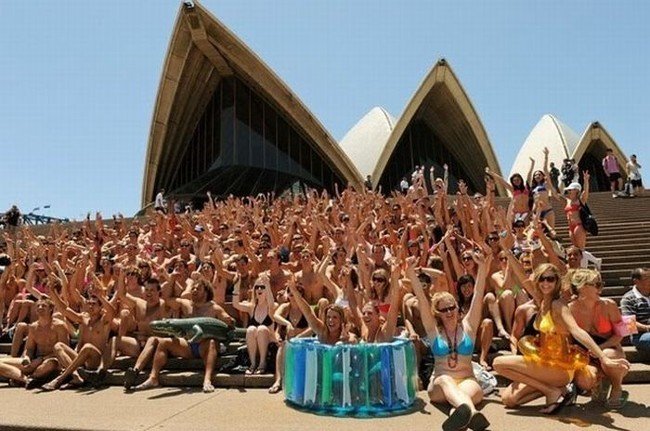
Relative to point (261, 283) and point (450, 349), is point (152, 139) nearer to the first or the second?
point (261, 283)

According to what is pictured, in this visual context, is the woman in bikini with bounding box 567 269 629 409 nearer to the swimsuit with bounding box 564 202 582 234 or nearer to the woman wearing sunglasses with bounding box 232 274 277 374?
the woman wearing sunglasses with bounding box 232 274 277 374

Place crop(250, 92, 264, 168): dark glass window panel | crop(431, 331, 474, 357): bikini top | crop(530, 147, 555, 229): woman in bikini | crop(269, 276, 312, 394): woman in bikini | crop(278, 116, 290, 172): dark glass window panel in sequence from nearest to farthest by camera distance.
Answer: crop(431, 331, 474, 357): bikini top < crop(269, 276, 312, 394): woman in bikini < crop(530, 147, 555, 229): woman in bikini < crop(278, 116, 290, 172): dark glass window panel < crop(250, 92, 264, 168): dark glass window panel

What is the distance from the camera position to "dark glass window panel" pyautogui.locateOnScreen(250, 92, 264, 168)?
29.4 metres

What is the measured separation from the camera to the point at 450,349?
3.98 meters

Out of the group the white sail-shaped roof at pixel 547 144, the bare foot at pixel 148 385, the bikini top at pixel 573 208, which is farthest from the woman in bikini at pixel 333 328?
the white sail-shaped roof at pixel 547 144

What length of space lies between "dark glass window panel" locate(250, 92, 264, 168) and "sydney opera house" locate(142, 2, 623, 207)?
0.05 meters

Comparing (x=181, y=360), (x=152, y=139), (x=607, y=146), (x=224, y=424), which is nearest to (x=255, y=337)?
(x=181, y=360)

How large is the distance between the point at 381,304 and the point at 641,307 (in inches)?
85.4

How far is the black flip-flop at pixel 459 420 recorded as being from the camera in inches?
130

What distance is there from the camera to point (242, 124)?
3009 cm

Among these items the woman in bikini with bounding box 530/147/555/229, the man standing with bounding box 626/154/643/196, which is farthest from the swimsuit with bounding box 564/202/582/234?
the man standing with bounding box 626/154/643/196

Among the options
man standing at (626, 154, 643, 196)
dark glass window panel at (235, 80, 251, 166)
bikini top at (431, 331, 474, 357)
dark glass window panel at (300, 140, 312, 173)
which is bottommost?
bikini top at (431, 331, 474, 357)

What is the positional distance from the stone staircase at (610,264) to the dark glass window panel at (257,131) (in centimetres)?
1825

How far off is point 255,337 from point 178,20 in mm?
23775
